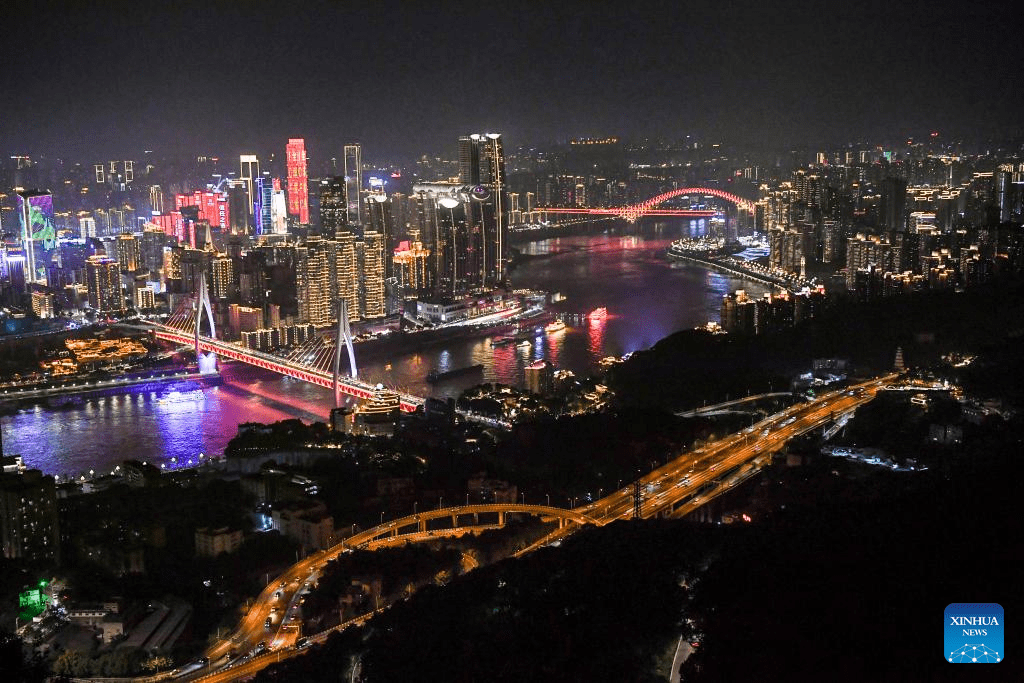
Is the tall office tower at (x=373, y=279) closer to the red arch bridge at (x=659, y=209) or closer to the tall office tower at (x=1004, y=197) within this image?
the tall office tower at (x=1004, y=197)

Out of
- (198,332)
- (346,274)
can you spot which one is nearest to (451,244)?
(346,274)

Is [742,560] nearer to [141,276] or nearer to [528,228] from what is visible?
[141,276]

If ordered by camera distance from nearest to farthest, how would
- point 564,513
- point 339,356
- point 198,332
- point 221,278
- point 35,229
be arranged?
point 564,513 → point 339,356 → point 198,332 → point 221,278 → point 35,229

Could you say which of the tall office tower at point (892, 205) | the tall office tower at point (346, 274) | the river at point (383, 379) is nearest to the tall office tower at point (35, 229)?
the tall office tower at point (346, 274)

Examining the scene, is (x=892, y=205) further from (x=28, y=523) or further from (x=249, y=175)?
(x=28, y=523)

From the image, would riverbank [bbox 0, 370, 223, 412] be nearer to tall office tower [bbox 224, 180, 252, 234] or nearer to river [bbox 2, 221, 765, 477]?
river [bbox 2, 221, 765, 477]

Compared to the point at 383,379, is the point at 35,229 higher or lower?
higher
